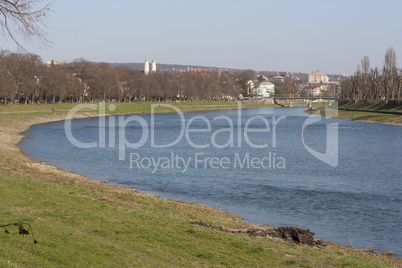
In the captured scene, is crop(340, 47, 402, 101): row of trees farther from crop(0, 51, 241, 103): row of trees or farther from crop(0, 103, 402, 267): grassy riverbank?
crop(0, 103, 402, 267): grassy riverbank

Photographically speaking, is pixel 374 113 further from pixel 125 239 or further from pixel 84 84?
pixel 125 239

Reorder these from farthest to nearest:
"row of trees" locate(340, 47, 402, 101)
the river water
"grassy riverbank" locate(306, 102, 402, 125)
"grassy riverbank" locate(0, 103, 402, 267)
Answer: "row of trees" locate(340, 47, 402, 101), "grassy riverbank" locate(306, 102, 402, 125), the river water, "grassy riverbank" locate(0, 103, 402, 267)

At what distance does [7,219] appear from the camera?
494 inches

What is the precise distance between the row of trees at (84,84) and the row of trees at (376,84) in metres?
50.3

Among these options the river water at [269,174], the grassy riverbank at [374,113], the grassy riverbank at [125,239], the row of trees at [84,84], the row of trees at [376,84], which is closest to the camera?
the grassy riverbank at [125,239]

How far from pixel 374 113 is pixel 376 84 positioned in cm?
1825

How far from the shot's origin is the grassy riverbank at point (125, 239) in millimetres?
10281

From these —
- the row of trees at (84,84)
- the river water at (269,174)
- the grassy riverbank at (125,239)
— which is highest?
the row of trees at (84,84)

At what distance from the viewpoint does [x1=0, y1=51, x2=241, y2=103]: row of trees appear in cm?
8775

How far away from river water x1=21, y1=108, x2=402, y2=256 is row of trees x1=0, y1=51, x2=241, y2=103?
33186 millimetres

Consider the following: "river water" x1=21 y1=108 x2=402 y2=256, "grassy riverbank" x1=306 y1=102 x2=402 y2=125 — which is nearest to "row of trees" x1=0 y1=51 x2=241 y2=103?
"river water" x1=21 y1=108 x2=402 y2=256

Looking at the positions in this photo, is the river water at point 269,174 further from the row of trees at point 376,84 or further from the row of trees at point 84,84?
the row of trees at point 376,84

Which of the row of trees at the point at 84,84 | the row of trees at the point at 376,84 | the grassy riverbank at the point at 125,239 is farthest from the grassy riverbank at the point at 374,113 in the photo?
the grassy riverbank at the point at 125,239

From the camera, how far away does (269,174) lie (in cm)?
3092
